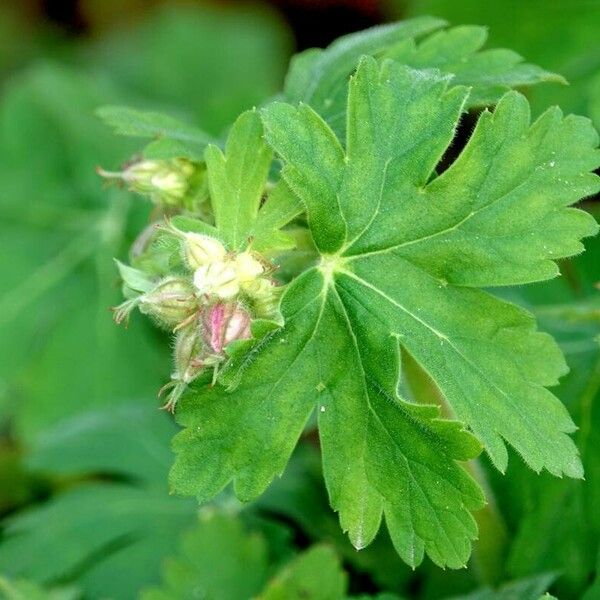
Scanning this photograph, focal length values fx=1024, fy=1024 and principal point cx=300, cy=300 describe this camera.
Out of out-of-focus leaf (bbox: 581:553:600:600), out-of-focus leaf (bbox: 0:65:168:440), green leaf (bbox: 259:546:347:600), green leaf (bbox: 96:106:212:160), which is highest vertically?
green leaf (bbox: 96:106:212:160)

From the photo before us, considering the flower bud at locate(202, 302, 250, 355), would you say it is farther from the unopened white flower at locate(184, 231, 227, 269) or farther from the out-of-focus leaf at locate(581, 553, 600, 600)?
the out-of-focus leaf at locate(581, 553, 600, 600)

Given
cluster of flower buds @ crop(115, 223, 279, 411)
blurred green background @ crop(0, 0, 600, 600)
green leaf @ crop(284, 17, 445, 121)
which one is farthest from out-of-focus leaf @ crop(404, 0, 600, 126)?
cluster of flower buds @ crop(115, 223, 279, 411)

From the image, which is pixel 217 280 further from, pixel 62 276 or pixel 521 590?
pixel 62 276

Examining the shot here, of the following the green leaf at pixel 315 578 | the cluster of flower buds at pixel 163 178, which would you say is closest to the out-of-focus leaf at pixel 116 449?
the green leaf at pixel 315 578

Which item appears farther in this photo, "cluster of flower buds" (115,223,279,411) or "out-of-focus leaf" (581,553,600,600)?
"out-of-focus leaf" (581,553,600,600)

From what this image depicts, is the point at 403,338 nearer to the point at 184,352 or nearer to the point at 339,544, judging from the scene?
the point at 184,352

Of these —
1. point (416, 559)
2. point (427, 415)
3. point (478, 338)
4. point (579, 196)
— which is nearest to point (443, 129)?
point (579, 196)

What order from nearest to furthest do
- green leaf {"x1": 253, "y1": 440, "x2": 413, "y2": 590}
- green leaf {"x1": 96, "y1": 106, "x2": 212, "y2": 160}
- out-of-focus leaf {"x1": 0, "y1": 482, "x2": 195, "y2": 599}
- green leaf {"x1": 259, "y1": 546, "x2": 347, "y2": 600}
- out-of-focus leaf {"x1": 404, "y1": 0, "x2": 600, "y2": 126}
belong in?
green leaf {"x1": 96, "y1": 106, "x2": 212, "y2": 160}
green leaf {"x1": 259, "y1": 546, "x2": 347, "y2": 600}
green leaf {"x1": 253, "y1": 440, "x2": 413, "y2": 590}
out-of-focus leaf {"x1": 0, "y1": 482, "x2": 195, "y2": 599}
out-of-focus leaf {"x1": 404, "y1": 0, "x2": 600, "y2": 126}

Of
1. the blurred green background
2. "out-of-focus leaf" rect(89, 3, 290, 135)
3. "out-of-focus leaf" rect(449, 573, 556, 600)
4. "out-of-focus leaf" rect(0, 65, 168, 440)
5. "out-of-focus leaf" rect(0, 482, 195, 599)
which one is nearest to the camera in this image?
"out-of-focus leaf" rect(449, 573, 556, 600)

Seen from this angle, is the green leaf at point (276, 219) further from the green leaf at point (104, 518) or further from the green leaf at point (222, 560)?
the green leaf at point (104, 518)
